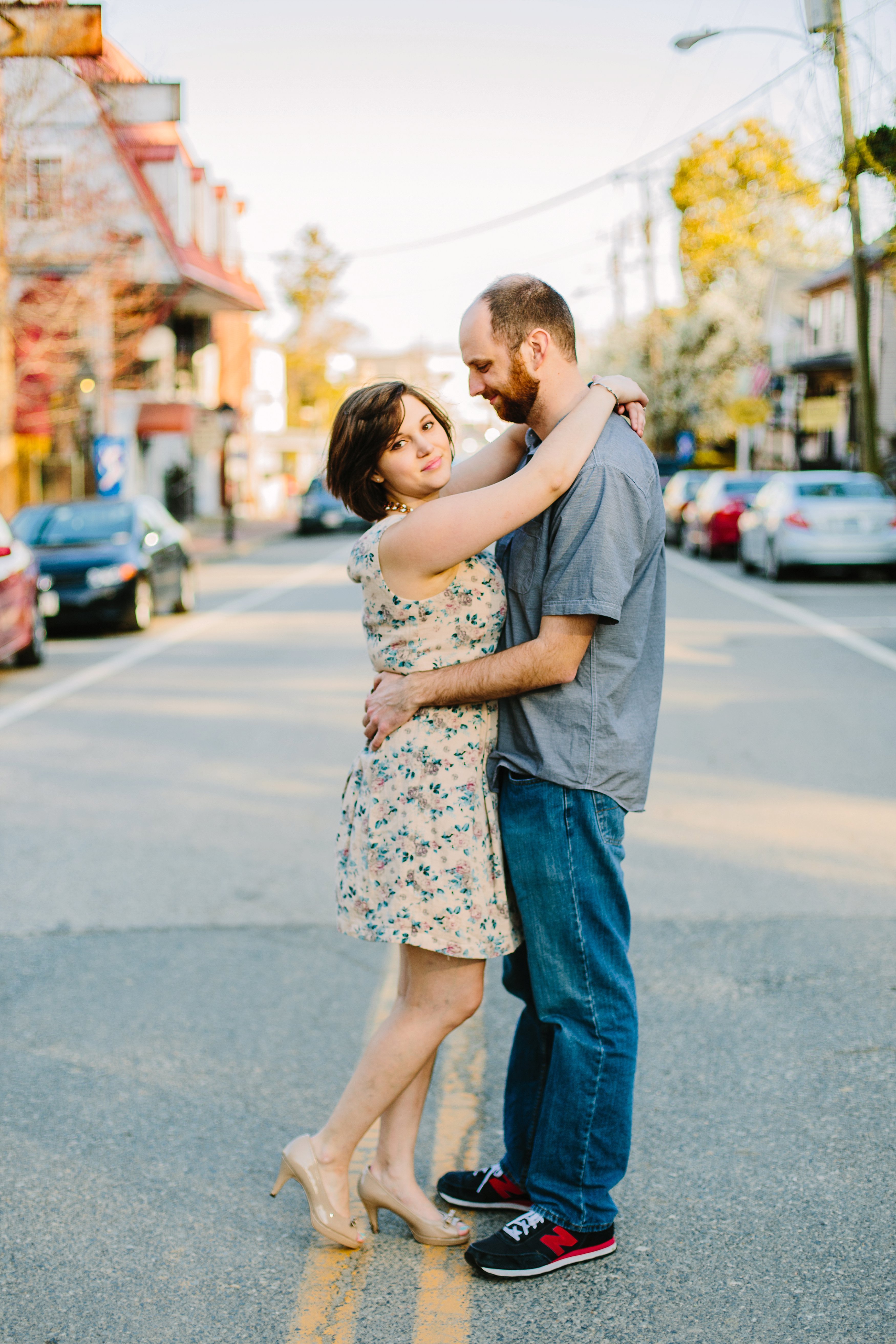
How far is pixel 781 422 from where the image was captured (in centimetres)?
4200

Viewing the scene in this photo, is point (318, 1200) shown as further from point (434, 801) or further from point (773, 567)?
point (773, 567)

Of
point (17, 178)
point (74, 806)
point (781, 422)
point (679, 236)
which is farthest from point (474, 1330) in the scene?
point (679, 236)

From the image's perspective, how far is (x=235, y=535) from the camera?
1433 inches

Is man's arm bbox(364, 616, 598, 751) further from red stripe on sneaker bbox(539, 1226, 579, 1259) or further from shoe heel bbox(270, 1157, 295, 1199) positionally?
red stripe on sneaker bbox(539, 1226, 579, 1259)

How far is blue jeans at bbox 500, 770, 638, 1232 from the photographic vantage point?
282 centimetres

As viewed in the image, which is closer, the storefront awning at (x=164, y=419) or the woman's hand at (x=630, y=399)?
the woman's hand at (x=630, y=399)

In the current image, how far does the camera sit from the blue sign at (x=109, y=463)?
25234 millimetres

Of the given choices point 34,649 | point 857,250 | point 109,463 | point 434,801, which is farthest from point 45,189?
point 434,801

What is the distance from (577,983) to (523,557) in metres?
0.89

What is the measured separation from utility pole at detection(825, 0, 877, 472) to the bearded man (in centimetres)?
937

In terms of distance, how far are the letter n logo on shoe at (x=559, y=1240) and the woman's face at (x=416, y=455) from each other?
1588 mm

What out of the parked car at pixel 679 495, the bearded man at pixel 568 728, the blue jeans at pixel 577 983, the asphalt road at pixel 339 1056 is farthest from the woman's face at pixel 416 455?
the parked car at pixel 679 495

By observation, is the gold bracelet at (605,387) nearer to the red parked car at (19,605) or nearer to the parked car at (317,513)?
the red parked car at (19,605)

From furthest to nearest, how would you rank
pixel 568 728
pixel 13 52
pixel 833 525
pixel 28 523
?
pixel 833 525, pixel 28 523, pixel 13 52, pixel 568 728
